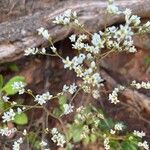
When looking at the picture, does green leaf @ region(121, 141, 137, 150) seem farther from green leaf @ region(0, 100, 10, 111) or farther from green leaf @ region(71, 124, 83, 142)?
green leaf @ region(0, 100, 10, 111)

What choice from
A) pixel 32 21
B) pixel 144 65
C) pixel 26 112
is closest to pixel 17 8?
pixel 32 21

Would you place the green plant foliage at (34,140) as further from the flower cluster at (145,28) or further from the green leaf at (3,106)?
the flower cluster at (145,28)

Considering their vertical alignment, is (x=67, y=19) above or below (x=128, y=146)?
above

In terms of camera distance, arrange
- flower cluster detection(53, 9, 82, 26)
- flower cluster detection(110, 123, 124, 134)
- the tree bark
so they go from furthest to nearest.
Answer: the tree bark → flower cluster detection(110, 123, 124, 134) → flower cluster detection(53, 9, 82, 26)

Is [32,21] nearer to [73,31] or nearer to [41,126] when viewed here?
[73,31]

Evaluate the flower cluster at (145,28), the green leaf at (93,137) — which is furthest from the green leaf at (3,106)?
the flower cluster at (145,28)

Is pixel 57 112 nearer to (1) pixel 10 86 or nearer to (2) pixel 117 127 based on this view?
(1) pixel 10 86

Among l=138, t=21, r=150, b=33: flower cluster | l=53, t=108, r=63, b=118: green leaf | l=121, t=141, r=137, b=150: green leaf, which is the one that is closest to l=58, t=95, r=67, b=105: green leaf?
l=53, t=108, r=63, b=118: green leaf

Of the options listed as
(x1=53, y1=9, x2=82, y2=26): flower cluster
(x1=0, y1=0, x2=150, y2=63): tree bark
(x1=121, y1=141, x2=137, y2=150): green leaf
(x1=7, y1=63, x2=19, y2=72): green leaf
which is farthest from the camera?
(x1=7, y1=63, x2=19, y2=72): green leaf

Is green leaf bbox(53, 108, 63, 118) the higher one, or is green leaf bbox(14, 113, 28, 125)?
green leaf bbox(53, 108, 63, 118)

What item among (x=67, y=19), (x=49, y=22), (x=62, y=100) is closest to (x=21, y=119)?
(x=62, y=100)
